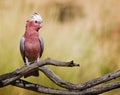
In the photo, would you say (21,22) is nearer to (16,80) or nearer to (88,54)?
(88,54)

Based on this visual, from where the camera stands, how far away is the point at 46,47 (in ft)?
4.57

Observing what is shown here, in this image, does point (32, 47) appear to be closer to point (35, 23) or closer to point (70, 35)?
point (35, 23)

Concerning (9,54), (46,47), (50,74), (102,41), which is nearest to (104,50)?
(102,41)

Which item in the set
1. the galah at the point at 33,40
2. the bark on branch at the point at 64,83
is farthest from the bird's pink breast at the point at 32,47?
the bark on branch at the point at 64,83

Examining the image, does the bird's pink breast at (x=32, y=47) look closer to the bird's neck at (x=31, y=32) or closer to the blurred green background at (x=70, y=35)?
the bird's neck at (x=31, y=32)

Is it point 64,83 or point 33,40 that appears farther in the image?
point 33,40

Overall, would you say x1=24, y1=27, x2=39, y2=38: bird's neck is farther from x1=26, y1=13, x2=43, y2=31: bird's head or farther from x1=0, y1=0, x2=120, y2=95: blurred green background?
x1=0, y1=0, x2=120, y2=95: blurred green background

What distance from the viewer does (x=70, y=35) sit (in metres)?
1.41

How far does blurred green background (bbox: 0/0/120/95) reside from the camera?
53.8 inches

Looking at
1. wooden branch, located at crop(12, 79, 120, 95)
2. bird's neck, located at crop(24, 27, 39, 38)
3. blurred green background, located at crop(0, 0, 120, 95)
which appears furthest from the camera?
blurred green background, located at crop(0, 0, 120, 95)

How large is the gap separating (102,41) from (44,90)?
562 millimetres

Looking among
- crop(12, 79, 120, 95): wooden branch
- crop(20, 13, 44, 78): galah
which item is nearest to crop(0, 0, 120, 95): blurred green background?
crop(20, 13, 44, 78): galah

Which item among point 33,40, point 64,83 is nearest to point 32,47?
point 33,40

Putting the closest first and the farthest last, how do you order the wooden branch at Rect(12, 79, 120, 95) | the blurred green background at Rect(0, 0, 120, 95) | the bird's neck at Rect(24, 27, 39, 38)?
the wooden branch at Rect(12, 79, 120, 95), the bird's neck at Rect(24, 27, 39, 38), the blurred green background at Rect(0, 0, 120, 95)
